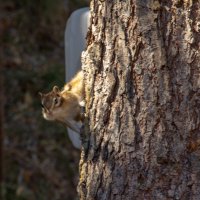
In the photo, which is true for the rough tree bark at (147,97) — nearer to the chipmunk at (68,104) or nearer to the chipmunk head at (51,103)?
the chipmunk at (68,104)

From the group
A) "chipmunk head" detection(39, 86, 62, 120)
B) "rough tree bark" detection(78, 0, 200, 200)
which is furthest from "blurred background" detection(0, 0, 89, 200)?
"rough tree bark" detection(78, 0, 200, 200)

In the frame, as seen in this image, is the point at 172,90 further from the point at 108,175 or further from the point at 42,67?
the point at 42,67

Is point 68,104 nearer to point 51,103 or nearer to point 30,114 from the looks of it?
point 51,103

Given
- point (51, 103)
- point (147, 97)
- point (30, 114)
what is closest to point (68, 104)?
point (51, 103)

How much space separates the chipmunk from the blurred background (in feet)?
12.5

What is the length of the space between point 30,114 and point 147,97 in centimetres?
511

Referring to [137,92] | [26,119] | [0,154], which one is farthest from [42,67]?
[137,92]

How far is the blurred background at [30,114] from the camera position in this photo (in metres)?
7.78

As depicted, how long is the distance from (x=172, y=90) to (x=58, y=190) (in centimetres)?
524

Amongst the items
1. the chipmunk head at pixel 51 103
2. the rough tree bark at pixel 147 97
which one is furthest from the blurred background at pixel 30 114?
the rough tree bark at pixel 147 97

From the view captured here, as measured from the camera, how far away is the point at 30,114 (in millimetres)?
8023

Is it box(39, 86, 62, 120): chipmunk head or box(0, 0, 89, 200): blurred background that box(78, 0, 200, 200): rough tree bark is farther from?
box(0, 0, 89, 200): blurred background

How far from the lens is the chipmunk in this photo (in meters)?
3.51

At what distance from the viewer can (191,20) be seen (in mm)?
2912
